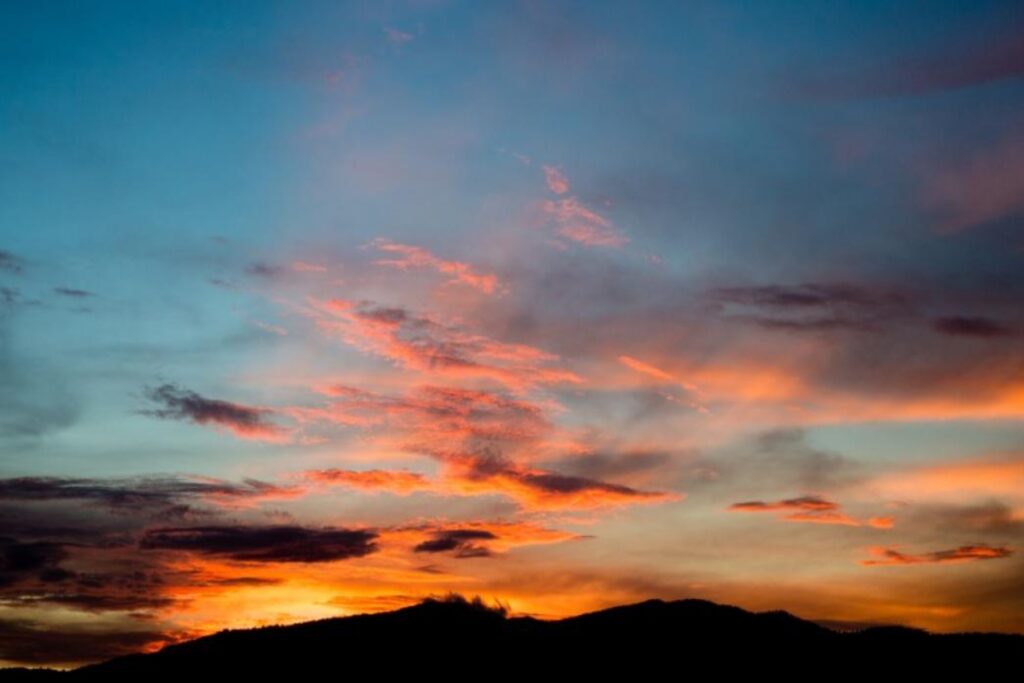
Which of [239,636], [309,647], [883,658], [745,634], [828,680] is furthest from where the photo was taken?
[239,636]

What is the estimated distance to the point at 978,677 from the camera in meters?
24.2

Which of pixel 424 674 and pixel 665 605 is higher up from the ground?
pixel 665 605

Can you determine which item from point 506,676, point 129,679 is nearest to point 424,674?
point 506,676

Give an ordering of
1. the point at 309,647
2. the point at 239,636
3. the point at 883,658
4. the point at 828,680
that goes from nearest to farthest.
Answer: the point at 828,680, the point at 883,658, the point at 309,647, the point at 239,636

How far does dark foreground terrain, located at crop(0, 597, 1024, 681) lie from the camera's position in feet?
83.6

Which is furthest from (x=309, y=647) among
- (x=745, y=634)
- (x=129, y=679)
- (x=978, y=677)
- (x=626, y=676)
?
(x=978, y=677)

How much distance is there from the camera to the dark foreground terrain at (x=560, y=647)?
25.5m

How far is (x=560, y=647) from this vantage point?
27.2m

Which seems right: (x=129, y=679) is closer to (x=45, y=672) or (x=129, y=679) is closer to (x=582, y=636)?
(x=45, y=672)

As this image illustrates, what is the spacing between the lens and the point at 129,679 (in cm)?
2945

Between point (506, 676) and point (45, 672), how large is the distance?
16.8m

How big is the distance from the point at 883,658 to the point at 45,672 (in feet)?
83.1

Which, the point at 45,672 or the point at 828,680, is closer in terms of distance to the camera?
the point at 828,680

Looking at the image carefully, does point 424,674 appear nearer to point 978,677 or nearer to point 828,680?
point 828,680
